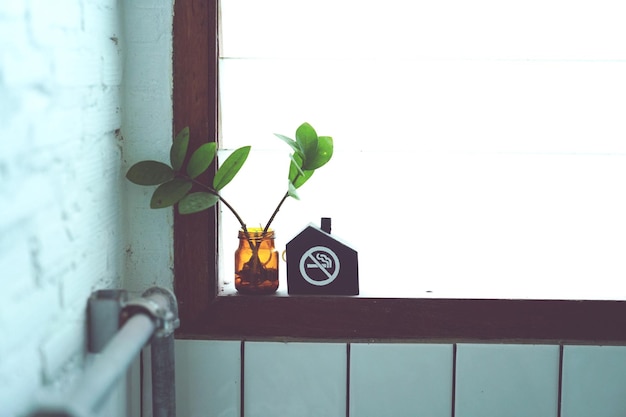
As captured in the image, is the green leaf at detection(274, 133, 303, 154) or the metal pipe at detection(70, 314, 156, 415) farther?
the green leaf at detection(274, 133, 303, 154)

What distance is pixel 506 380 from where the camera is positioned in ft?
4.90

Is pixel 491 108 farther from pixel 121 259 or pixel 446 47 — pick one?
pixel 121 259

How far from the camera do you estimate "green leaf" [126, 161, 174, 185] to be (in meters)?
1.37

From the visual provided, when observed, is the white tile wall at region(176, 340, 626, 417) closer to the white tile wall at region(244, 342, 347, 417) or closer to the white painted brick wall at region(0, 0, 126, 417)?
the white tile wall at region(244, 342, 347, 417)

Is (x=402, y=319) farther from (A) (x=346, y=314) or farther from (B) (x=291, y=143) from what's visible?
(B) (x=291, y=143)

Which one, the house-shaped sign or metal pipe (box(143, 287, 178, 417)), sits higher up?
the house-shaped sign

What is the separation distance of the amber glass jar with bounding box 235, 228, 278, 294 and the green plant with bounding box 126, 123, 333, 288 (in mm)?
11

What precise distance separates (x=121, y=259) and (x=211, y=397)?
1.07ft

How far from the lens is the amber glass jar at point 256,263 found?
4.64ft

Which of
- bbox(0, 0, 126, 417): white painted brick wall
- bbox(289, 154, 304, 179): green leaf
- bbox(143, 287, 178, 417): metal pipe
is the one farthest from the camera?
bbox(289, 154, 304, 179): green leaf

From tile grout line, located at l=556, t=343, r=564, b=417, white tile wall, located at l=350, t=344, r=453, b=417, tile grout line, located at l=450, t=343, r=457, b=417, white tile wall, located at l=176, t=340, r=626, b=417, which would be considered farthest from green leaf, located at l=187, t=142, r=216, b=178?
tile grout line, located at l=556, t=343, r=564, b=417

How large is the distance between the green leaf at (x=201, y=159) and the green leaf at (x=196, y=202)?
41 mm

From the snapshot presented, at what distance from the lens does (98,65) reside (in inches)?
49.9

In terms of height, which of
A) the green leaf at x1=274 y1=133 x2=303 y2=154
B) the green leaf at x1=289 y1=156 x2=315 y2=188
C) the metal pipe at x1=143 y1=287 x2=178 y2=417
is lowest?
the metal pipe at x1=143 y1=287 x2=178 y2=417
